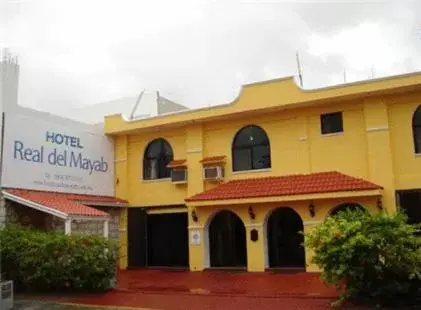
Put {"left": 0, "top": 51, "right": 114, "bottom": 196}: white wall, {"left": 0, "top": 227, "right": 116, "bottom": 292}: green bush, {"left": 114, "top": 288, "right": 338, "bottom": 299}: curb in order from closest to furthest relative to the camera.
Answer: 1. {"left": 114, "top": 288, "right": 338, "bottom": 299}: curb
2. {"left": 0, "top": 227, "right": 116, "bottom": 292}: green bush
3. {"left": 0, "top": 51, "right": 114, "bottom": 196}: white wall

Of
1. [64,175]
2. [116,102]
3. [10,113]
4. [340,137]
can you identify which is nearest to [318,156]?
[340,137]

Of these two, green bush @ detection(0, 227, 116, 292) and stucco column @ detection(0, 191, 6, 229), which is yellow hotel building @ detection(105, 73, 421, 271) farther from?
stucco column @ detection(0, 191, 6, 229)

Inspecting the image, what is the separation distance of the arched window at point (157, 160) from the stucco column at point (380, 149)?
24.7ft

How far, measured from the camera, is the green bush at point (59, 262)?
12477 millimetres

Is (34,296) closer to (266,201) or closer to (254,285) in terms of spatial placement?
(254,285)

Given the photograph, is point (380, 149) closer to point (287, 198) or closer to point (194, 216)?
point (287, 198)

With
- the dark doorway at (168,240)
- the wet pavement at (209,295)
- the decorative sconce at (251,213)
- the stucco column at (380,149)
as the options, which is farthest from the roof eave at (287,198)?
the wet pavement at (209,295)

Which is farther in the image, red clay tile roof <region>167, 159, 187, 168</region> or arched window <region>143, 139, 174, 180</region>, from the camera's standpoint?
arched window <region>143, 139, 174, 180</region>

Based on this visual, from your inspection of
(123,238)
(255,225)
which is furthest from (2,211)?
(255,225)

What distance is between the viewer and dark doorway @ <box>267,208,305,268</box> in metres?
17.0

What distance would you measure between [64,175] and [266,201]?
7.23m

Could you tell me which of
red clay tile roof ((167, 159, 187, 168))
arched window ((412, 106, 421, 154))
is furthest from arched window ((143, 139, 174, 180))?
arched window ((412, 106, 421, 154))

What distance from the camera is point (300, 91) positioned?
16.8 m

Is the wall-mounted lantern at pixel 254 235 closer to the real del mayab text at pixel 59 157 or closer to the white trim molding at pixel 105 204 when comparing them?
the white trim molding at pixel 105 204
